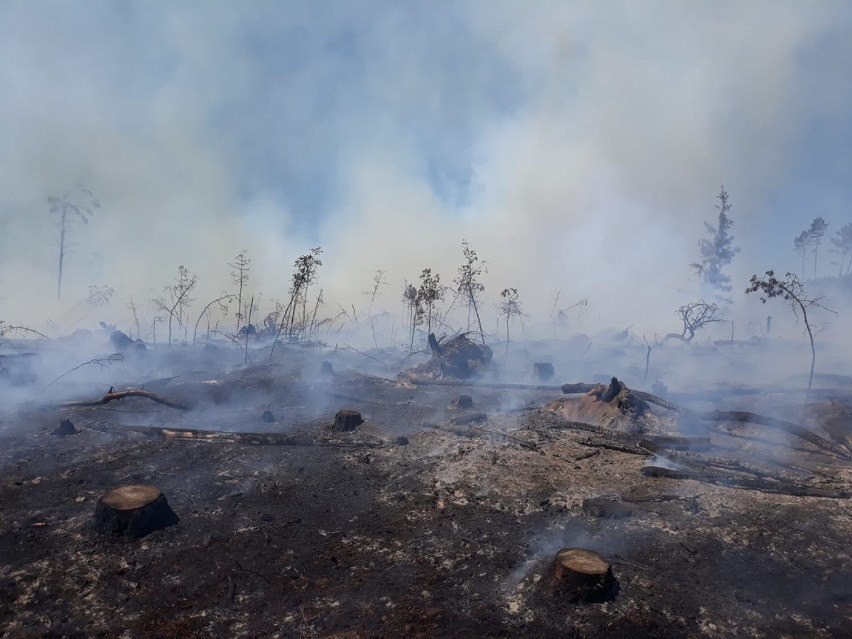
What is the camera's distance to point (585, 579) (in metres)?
5.95

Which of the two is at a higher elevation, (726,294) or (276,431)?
(726,294)

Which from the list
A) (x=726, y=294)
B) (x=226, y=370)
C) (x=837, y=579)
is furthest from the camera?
(x=726, y=294)

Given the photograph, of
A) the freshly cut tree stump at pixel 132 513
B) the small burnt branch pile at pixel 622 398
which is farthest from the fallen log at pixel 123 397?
the small burnt branch pile at pixel 622 398

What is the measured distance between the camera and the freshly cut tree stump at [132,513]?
739cm

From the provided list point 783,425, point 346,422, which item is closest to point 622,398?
point 783,425

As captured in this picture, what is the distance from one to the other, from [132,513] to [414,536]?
4.54m

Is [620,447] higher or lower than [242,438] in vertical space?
higher

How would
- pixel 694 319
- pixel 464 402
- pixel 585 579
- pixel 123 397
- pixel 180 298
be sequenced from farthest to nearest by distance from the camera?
pixel 180 298 < pixel 694 319 < pixel 464 402 < pixel 123 397 < pixel 585 579

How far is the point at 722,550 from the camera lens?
24.0 ft

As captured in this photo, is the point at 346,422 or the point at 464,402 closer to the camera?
the point at 346,422

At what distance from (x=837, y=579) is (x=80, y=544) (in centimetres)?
1117

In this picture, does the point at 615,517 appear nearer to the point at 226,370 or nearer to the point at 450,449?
the point at 450,449

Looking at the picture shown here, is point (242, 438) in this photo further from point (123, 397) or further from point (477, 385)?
point (477, 385)

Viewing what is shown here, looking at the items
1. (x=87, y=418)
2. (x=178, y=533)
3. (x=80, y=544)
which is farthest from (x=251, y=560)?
(x=87, y=418)
